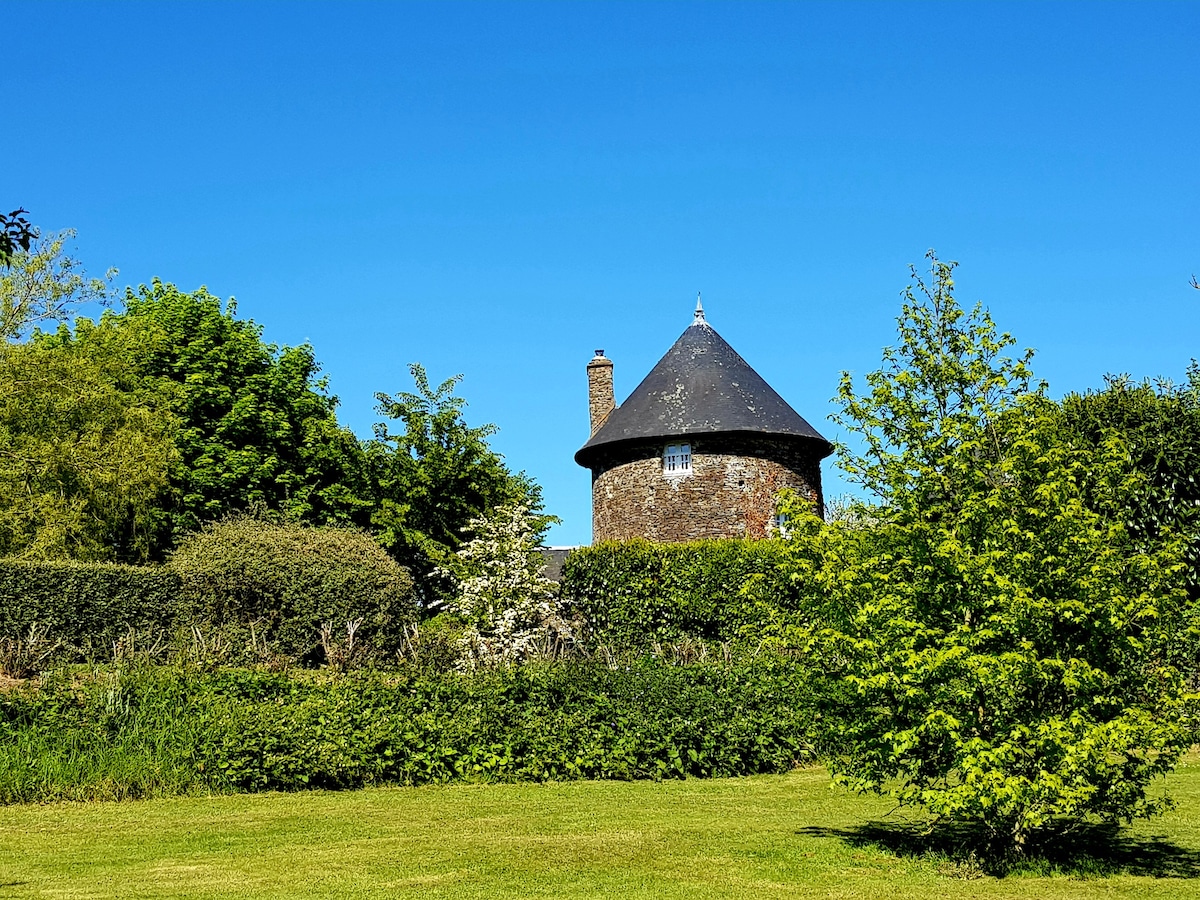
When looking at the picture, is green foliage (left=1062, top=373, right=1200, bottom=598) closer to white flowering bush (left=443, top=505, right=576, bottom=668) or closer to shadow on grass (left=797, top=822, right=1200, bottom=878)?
shadow on grass (left=797, top=822, right=1200, bottom=878)

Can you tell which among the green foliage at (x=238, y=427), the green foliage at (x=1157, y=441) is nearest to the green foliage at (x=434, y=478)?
the green foliage at (x=238, y=427)

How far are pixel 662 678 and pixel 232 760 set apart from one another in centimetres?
527

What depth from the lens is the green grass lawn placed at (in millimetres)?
8062

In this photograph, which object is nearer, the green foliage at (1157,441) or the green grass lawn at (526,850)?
the green grass lawn at (526,850)

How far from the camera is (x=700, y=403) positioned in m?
34.0

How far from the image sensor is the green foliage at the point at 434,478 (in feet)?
99.0

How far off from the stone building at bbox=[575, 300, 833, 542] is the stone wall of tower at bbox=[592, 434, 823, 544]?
3cm

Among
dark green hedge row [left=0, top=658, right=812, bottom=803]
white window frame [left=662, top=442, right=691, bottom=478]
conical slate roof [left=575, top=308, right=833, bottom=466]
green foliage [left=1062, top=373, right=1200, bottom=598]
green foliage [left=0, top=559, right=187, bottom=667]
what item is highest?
conical slate roof [left=575, top=308, right=833, bottom=466]

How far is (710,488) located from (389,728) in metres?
20.3

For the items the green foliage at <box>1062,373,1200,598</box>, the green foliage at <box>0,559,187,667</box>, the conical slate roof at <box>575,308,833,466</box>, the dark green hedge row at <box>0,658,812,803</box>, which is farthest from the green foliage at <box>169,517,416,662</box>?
the green foliage at <box>1062,373,1200,598</box>

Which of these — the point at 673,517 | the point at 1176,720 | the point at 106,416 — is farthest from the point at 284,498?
the point at 1176,720

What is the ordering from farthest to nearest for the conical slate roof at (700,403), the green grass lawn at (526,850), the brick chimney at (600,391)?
1. the brick chimney at (600,391)
2. the conical slate roof at (700,403)
3. the green grass lawn at (526,850)

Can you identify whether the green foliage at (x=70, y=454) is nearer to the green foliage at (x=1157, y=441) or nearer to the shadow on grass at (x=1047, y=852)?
the green foliage at (x=1157, y=441)

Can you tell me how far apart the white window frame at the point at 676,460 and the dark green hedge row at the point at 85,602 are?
46.1 feet
